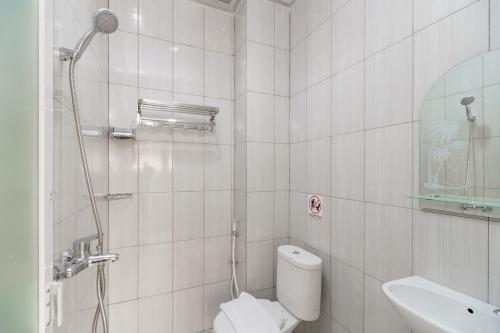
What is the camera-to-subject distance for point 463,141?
817 mm

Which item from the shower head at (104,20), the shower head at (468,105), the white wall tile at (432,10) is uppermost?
the white wall tile at (432,10)

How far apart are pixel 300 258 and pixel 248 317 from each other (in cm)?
45

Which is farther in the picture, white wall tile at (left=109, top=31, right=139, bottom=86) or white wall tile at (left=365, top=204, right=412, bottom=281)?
white wall tile at (left=109, top=31, right=139, bottom=86)

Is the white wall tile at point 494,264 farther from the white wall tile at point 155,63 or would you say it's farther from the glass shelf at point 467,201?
the white wall tile at point 155,63

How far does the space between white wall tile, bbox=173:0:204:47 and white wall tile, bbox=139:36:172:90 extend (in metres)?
0.13

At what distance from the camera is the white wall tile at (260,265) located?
5.46 ft

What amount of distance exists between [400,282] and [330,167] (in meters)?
0.70

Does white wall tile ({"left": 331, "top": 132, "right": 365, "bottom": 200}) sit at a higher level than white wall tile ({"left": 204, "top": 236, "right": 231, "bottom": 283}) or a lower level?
higher

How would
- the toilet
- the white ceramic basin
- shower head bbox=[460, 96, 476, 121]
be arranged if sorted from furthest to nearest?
the toilet → shower head bbox=[460, 96, 476, 121] → the white ceramic basin

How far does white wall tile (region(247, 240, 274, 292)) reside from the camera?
5.46 ft

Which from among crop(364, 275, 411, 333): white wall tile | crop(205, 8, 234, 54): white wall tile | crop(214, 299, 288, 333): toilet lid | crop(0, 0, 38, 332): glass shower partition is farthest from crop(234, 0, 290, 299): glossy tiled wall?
crop(0, 0, 38, 332): glass shower partition

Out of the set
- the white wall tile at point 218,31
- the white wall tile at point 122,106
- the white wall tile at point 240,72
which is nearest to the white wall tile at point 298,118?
the white wall tile at point 240,72

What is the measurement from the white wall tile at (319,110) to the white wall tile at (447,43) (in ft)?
1.69

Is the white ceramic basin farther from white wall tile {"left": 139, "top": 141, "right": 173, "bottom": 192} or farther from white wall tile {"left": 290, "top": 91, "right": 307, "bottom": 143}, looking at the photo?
white wall tile {"left": 139, "top": 141, "right": 173, "bottom": 192}
